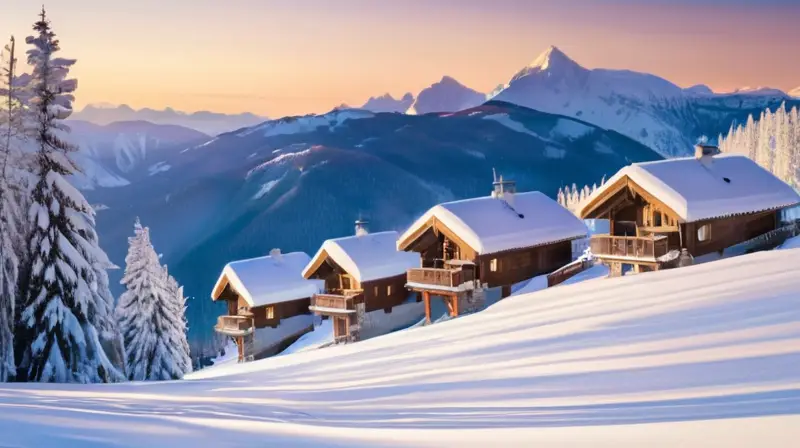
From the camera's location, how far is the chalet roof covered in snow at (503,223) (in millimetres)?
31594

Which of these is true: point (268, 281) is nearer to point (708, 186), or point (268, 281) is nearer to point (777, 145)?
point (708, 186)

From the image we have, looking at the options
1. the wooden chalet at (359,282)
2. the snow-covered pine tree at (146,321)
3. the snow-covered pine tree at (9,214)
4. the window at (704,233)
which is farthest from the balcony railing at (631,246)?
the snow-covered pine tree at (146,321)

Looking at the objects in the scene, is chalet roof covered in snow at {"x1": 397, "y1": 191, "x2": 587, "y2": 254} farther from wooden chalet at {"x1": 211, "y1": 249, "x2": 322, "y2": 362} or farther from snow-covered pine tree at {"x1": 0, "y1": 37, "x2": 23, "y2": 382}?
snow-covered pine tree at {"x1": 0, "y1": 37, "x2": 23, "y2": 382}

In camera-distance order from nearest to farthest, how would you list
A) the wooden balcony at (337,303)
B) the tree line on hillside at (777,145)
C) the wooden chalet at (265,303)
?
the wooden balcony at (337,303)
the wooden chalet at (265,303)
the tree line on hillside at (777,145)

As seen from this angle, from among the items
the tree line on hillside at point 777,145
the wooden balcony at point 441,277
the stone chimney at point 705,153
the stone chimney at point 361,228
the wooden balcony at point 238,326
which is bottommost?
the wooden balcony at point 238,326

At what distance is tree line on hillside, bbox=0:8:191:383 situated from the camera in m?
21.5

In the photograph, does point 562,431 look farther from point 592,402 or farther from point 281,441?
point 281,441

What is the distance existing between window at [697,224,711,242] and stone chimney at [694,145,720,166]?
374 cm

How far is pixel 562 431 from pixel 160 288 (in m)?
35.6

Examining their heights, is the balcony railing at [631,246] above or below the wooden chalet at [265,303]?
above

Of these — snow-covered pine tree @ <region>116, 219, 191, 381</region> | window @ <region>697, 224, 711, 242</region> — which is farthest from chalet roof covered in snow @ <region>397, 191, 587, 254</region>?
snow-covered pine tree @ <region>116, 219, 191, 381</region>

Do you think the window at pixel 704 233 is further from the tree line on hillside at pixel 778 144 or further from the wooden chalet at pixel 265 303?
the tree line on hillside at pixel 778 144

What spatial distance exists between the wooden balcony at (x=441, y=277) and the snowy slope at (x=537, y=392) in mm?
12755

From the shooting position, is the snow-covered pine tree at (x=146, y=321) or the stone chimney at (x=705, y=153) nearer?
the stone chimney at (x=705, y=153)
